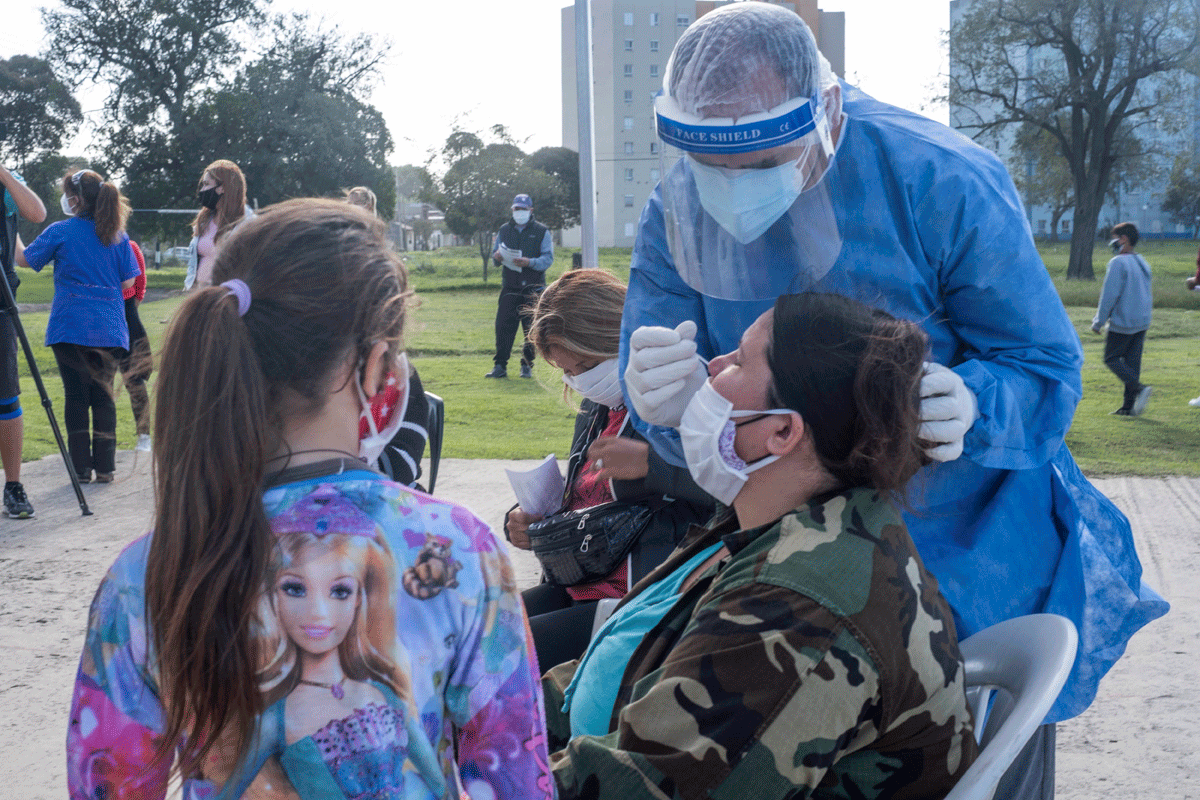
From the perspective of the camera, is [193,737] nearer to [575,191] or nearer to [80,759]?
[80,759]

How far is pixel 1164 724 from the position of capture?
3027mm

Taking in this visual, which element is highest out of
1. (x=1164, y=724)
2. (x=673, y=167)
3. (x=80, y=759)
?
(x=673, y=167)

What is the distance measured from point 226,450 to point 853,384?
0.89 m

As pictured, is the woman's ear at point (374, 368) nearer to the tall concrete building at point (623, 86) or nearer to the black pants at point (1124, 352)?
the black pants at point (1124, 352)

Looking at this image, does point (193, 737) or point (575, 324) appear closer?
point (193, 737)

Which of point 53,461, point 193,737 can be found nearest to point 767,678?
point 193,737

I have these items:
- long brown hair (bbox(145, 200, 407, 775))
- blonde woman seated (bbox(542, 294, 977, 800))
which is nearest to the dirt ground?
long brown hair (bbox(145, 200, 407, 775))

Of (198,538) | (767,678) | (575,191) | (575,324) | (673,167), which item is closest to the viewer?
(198,538)

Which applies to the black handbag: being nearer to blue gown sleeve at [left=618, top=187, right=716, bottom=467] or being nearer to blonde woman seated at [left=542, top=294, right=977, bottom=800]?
blue gown sleeve at [left=618, top=187, right=716, bottom=467]

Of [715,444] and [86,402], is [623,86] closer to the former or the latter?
[86,402]

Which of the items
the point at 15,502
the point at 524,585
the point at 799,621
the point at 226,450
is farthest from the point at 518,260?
the point at 226,450

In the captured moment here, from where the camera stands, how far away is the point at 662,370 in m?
1.78

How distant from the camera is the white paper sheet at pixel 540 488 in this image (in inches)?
117

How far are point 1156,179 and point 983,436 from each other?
4151cm
